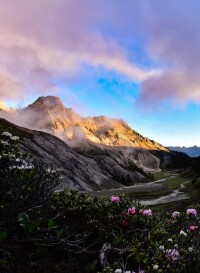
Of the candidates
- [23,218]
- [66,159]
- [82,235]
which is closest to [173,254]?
[82,235]

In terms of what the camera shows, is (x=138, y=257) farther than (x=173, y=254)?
Yes

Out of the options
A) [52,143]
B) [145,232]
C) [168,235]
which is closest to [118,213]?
[145,232]

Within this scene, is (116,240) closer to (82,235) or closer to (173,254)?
(82,235)

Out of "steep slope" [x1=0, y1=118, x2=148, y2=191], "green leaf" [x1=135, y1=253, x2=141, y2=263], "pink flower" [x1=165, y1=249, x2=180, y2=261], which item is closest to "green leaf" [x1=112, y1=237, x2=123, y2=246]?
"green leaf" [x1=135, y1=253, x2=141, y2=263]

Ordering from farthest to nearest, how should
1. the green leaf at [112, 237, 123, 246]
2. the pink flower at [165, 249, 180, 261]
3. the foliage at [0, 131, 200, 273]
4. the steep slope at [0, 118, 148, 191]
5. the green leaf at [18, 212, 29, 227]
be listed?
the steep slope at [0, 118, 148, 191]
the green leaf at [112, 237, 123, 246]
the green leaf at [18, 212, 29, 227]
the foliage at [0, 131, 200, 273]
the pink flower at [165, 249, 180, 261]

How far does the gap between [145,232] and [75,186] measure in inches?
5219

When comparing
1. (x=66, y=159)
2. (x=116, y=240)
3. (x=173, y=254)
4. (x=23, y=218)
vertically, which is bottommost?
(x=173, y=254)

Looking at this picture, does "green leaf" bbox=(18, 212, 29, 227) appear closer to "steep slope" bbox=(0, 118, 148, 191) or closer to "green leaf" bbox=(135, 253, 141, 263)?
"green leaf" bbox=(135, 253, 141, 263)

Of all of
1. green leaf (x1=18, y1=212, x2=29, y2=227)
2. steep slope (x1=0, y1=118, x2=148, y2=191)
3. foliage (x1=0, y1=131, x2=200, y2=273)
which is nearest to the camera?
foliage (x1=0, y1=131, x2=200, y2=273)

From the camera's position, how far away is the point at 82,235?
1137 centimetres

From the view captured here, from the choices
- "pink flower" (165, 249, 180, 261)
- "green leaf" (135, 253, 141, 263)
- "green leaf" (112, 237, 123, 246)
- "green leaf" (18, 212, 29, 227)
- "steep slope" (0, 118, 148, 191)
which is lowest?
"green leaf" (135, 253, 141, 263)

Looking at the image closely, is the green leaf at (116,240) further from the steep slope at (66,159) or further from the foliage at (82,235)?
the steep slope at (66,159)

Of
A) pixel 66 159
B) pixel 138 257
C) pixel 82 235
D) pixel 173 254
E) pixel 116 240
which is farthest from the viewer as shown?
pixel 66 159

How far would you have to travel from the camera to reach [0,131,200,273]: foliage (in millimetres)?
9597
